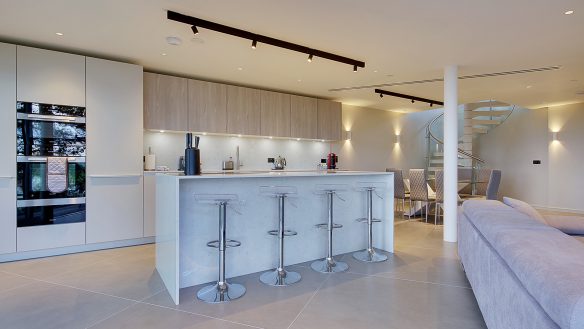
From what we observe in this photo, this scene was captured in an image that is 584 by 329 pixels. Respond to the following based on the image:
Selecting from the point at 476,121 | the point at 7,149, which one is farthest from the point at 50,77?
the point at 476,121

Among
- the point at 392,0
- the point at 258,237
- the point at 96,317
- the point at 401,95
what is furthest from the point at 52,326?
the point at 401,95

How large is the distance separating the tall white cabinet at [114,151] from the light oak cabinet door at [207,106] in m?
0.88

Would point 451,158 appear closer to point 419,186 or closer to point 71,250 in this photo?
point 419,186

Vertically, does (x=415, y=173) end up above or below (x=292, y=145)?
below

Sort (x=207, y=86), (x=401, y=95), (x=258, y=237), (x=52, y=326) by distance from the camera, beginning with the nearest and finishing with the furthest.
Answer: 1. (x=52, y=326)
2. (x=258, y=237)
3. (x=207, y=86)
4. (x=401, y=95)

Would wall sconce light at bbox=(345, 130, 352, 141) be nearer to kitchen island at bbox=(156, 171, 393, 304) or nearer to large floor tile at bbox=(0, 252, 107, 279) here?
kitchen island at bbox=(156, 171, 393, 304)

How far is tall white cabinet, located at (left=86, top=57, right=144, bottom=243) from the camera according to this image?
13.9 feet

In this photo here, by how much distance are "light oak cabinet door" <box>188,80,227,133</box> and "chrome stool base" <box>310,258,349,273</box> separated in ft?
9.98

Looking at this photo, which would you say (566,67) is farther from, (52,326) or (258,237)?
(52,326)

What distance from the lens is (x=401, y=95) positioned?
6.94 meters

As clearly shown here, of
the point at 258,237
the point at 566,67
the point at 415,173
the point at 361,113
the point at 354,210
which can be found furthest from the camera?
the point at 361,113

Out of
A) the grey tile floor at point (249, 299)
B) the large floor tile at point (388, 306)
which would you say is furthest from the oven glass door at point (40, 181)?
the large floor tile at point (388, 306)

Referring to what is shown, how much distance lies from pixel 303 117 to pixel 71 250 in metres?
4.55

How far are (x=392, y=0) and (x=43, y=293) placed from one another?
4.06 m
